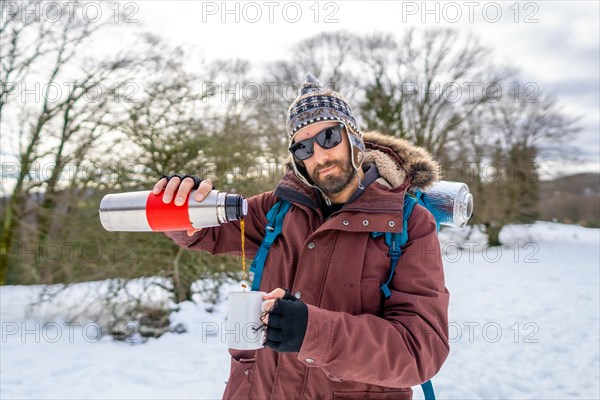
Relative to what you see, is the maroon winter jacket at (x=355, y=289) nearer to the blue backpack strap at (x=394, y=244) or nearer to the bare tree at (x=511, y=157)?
the blue backpack strap at (x=394, y=244)

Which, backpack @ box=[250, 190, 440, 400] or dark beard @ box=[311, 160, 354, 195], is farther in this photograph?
dark beard @ box=[311, 160, 354, 195]

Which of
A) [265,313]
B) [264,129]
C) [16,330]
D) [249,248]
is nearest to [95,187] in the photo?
[16,330]

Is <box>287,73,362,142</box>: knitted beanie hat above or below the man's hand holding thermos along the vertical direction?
above

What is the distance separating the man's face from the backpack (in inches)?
7.8

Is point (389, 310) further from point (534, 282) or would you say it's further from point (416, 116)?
point (416, 116)

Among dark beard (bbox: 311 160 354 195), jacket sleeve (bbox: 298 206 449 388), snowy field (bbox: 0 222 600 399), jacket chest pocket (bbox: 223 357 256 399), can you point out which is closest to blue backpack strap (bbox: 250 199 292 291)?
dark beard (bbox: 311 160 354 195)

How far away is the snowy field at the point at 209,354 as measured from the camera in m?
4.72

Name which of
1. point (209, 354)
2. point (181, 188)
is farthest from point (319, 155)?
point (209, 354)

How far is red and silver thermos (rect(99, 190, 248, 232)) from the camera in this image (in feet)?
5.75

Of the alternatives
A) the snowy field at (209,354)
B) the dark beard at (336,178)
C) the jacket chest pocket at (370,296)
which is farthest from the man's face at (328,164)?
the snowy field at (209,354)

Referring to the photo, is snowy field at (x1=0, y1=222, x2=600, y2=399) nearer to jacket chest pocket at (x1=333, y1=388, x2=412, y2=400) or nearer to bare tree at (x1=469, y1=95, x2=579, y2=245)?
jacket chest pocket at (x1=333, y1=388, x2=412, y2=400)

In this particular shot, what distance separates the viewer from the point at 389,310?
5.03 feet

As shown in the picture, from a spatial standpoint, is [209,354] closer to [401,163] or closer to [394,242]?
[401,163]

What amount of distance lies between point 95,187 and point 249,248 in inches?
193
